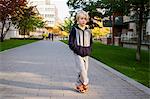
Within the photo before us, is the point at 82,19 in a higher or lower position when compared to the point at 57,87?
higher

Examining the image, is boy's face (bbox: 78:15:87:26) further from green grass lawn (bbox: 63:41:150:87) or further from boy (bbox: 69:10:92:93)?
green grass lawn (bbox: 63:41:150:87)

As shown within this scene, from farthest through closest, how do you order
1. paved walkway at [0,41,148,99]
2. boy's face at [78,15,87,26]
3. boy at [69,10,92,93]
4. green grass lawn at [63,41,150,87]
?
green grass lawn at [63,41,150,87], boy at [69,10,92,93], boy's face at [78,15,87,26], paved walkway at [0,41,148,99]

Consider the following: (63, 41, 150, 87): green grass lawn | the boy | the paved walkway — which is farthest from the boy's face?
(63, 41, 150, 87): green grass lawn

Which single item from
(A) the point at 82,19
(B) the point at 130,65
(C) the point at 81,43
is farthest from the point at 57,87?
(B) the point at 130,65

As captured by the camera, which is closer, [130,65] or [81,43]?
[81,43]

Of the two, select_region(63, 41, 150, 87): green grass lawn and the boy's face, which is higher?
the boy's face

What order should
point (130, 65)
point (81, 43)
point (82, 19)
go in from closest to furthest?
point (82, 19)
point (81, 43)
point (130, 65)

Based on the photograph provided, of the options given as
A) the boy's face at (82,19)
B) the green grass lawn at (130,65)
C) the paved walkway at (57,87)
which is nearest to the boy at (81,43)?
the boy's face at (82,19)

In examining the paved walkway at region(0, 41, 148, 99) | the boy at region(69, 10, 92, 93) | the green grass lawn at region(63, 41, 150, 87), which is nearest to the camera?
the paved walkway at region(0, 41, 148, 99)

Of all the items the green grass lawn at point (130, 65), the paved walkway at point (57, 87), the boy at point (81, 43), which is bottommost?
the green grass lawn at point (130, 65)

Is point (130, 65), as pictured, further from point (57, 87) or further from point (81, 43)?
point (81, 43)

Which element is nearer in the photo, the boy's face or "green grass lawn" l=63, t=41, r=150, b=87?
the boy's face

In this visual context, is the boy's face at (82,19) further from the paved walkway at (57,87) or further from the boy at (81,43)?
the paved walkway at (57,87)

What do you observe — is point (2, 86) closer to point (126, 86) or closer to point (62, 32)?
point (126, 86)
